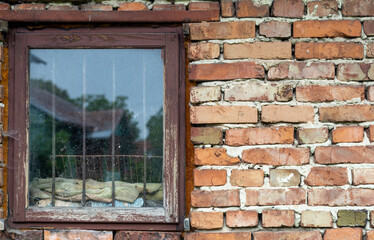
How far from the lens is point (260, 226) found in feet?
5.82

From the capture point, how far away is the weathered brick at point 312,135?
5.82ft

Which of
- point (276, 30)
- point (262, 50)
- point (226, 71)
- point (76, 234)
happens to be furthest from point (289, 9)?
point (76, 234)

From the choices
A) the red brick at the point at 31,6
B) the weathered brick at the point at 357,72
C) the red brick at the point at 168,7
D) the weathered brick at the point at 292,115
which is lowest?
the weathered brick at the point at 292,115

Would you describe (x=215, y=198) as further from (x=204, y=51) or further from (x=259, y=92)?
(x=204, y=51)

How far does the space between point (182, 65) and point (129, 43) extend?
0.88 feet

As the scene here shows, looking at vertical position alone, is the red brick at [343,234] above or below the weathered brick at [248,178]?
below

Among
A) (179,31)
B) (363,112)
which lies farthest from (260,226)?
(179,31)

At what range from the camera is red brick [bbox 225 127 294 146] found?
177cm

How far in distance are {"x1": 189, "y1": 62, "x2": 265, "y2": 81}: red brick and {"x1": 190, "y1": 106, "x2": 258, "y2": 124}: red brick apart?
0.45ft

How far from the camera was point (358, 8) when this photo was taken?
71.8 inches

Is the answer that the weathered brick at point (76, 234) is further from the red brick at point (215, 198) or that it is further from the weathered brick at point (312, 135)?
the weathered brick at point (312, 135)

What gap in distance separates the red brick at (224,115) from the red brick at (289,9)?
0.45m

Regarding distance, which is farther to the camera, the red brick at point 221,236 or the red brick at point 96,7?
the red brick at point 96,7

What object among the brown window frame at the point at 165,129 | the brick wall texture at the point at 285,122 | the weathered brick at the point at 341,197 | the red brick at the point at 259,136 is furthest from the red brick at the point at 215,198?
the weathered brick at the point at 341,197
